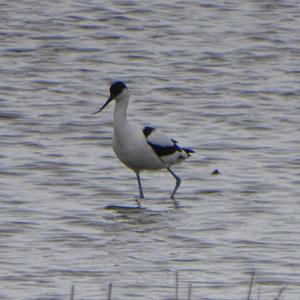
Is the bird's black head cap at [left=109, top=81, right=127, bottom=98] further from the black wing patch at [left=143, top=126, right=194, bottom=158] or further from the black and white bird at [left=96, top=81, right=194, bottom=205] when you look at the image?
the black wing patch at [left=143, top=126, right=194, bottom=158]

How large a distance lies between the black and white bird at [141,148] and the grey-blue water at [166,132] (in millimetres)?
292

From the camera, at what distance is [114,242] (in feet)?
36.2

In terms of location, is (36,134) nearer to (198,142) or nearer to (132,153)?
(198,142)

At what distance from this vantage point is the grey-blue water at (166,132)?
9.96 metres

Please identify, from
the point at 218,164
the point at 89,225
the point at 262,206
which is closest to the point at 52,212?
the point at 89,225

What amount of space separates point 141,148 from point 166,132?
315 centimetres

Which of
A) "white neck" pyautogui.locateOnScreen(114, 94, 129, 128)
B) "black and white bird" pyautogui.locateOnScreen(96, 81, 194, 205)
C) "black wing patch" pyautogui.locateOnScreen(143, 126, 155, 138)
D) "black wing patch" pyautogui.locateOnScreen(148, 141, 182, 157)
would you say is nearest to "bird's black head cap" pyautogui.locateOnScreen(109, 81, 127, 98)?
"white neck" pyautogui.locateOnScreen(114, 94, 129, 128)

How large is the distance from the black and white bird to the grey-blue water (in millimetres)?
292

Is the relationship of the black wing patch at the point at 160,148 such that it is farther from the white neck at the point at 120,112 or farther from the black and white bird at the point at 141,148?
the white neck at the point at 120,112

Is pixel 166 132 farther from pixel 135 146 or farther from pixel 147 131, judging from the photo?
pixel 135 146

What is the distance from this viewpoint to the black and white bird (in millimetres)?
12898

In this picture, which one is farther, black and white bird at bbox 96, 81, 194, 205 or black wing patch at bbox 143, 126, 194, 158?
black wing patch at bbox 143, 126, 194, 158

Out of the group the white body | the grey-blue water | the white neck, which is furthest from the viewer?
the white neck

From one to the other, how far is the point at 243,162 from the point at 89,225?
3453 millimetres
